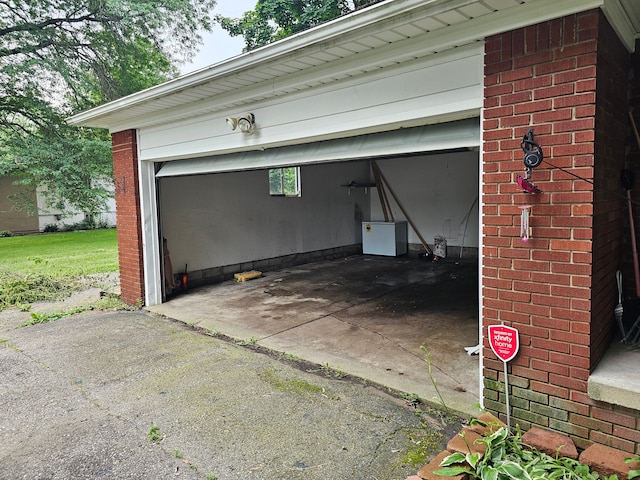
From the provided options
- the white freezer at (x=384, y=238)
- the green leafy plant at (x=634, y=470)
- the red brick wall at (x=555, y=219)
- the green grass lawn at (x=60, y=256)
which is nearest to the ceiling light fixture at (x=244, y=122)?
the red brick wall at (x=555, y=219)

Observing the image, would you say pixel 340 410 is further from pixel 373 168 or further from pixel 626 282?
pixel 373 168


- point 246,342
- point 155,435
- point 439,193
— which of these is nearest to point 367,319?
point 246,342

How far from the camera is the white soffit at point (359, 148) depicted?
3385mm

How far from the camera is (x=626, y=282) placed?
3.49 m

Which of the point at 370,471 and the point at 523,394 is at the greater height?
the point at 523,394

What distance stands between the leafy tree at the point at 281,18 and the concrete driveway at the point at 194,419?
14.4 metres

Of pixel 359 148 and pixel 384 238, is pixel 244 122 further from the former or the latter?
pixel 384 238

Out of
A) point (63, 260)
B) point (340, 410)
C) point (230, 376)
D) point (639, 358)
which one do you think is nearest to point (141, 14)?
point (63, 260)

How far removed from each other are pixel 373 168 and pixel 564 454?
417 inches

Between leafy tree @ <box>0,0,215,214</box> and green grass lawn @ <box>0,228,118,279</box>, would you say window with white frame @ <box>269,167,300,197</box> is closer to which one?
leafy tree @ <box>0,0,215,214</box>

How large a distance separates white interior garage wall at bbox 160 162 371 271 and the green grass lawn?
127 inches

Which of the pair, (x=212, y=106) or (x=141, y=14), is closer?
(x=212, y=106)

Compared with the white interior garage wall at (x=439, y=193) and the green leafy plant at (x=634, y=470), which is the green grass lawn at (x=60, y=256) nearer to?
the white interior garage wall at (x=439, y=193)

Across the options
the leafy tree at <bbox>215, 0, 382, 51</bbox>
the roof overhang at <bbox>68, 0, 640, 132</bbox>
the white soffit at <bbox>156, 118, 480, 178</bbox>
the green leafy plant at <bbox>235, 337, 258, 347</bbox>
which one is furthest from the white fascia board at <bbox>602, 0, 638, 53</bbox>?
the leafy tree at <bbox>215, 0, 382, 51</bbox>
